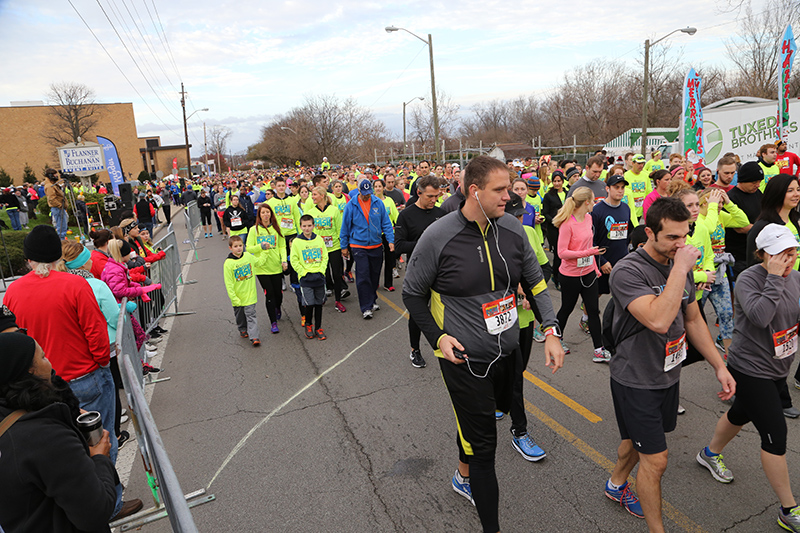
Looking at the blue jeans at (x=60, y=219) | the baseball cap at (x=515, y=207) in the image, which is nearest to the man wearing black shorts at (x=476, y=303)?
the baseball cap at (x=515, y=207)

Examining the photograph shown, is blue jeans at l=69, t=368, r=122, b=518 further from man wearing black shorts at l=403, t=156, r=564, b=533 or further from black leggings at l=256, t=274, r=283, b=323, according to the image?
black leggings at l=256, t=274, r=283, b=323

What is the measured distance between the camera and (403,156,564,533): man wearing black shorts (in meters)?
2.85

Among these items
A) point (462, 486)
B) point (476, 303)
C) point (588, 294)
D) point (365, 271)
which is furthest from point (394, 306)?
point (476, 303)

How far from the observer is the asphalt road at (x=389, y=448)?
3381 mm

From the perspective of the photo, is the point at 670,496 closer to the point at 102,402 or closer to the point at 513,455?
the point at 513,455

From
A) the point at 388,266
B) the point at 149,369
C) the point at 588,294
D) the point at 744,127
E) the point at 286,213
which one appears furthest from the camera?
the point at 744,127

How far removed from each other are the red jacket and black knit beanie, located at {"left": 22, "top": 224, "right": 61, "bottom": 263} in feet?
0.44

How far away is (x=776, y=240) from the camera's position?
3.00 meters

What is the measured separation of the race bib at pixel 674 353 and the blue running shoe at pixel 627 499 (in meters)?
0.98

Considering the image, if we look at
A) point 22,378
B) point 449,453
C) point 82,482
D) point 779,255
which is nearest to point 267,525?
point 449,453

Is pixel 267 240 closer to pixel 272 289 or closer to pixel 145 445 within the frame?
pixel 272 289

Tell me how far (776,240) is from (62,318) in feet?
16.1

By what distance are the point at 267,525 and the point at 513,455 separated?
1983mm

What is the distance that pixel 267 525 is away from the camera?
3.42 metres
